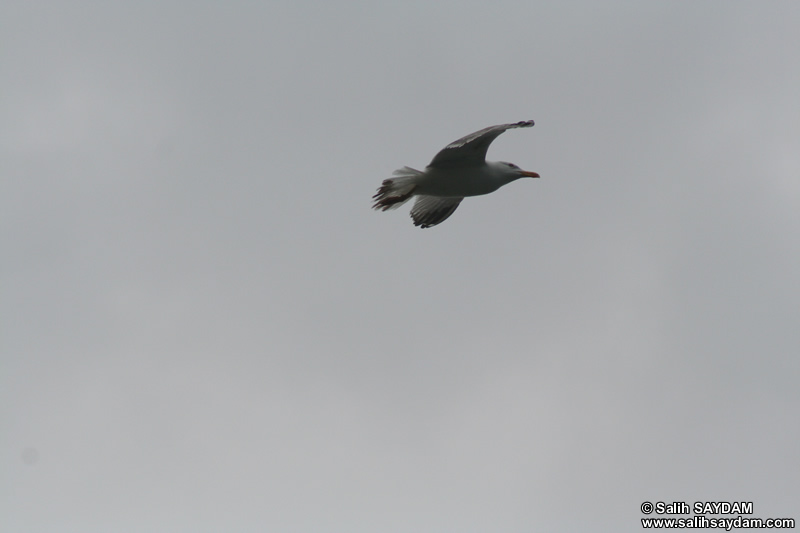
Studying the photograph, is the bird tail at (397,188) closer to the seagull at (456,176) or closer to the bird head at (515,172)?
the seagull at (456,176)

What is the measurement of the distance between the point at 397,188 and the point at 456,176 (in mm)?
1315

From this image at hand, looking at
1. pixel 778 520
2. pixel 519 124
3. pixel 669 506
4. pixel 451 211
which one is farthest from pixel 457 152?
pixel 778 520

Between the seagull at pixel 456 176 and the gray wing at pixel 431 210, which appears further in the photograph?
the gray wing at pixel 431 210

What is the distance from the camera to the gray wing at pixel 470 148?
1555 centimetres

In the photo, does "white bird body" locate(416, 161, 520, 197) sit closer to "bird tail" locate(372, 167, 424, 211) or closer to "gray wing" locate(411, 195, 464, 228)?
"bird tail" locate(372, 167, 424, 211)

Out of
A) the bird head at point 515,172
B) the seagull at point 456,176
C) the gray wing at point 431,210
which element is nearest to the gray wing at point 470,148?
the seagull at point 456,176

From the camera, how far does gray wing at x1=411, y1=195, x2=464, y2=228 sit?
19.5m

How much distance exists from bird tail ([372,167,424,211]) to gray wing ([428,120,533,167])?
692mm

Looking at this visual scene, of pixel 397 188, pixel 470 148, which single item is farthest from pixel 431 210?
pixel 470 148

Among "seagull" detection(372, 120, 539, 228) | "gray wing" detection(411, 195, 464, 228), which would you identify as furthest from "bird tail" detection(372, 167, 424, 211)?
"gray wing" detection(411, 195, 464, 228)

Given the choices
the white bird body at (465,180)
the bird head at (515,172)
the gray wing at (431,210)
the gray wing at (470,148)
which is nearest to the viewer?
the gray wing at (470,148)

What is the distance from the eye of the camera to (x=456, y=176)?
55.9 ft

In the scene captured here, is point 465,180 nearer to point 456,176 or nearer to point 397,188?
point 456,176

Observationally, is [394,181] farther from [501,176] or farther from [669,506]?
[669,506]
